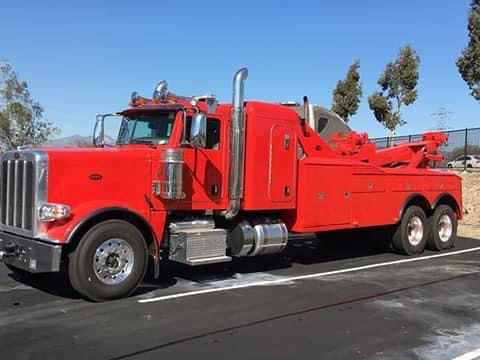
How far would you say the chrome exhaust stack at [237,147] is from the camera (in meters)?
8.79

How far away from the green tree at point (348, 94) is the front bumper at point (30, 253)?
22755 millimetres

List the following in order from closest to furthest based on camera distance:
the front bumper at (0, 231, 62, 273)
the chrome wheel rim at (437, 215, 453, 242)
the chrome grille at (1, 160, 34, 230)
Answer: the front bumper at (0, 231, 62, 273)
the chrome grille at (1, 160, 34, 230)
the chrome wheel rim at (437, 215, 453, 242)

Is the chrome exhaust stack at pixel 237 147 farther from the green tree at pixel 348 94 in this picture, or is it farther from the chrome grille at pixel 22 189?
the green tree at pixel 348 94

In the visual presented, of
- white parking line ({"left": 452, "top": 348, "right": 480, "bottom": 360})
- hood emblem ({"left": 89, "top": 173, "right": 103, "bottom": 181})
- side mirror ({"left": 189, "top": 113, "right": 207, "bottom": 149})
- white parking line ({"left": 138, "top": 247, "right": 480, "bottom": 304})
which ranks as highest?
side mirror ({"left": 189, "top": 113, "right": 207, "bottom": 149})

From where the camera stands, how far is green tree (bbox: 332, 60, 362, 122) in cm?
2852

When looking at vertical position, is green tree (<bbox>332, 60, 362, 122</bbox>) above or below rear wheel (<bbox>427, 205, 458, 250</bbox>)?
above

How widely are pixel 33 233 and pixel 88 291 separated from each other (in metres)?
1.06

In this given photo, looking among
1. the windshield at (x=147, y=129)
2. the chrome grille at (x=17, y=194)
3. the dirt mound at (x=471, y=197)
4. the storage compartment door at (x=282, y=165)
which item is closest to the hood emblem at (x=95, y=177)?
the chrome grille at (x=17, y=194)

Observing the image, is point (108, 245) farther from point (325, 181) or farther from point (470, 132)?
point (470, 132)

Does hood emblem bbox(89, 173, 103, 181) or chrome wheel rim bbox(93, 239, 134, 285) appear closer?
chrome wheel rim bbox(93, 239, 134, 285)

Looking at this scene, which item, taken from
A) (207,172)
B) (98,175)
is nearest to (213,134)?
(207,172)

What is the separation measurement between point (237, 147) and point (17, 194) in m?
3.30

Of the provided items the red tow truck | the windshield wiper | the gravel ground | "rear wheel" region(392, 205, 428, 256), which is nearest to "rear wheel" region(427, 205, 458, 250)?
"rear wheel" region(392, 205, 428, 256)

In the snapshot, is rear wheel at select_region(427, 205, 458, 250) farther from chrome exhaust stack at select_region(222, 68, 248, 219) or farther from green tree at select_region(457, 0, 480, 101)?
green tree at select_region(457, 0, 480, 101)
